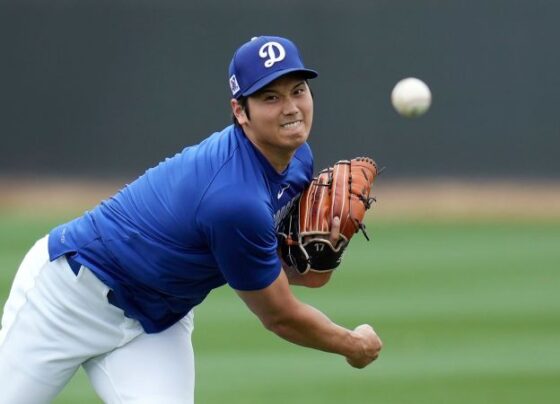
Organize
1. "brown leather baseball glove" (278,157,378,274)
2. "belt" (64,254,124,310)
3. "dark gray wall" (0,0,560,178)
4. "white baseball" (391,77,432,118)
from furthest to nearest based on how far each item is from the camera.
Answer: "dark gray wall" (0,0,560,178) → "white baseball" (391,77,432,118) → "brown leather baseball glove" (278,157,378,274) → "belt" (64,254,124,310)

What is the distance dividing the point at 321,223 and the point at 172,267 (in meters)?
0.77

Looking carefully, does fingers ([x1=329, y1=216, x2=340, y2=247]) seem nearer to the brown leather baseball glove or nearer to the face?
the brown leather baseball glove

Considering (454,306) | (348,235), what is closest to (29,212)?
(454,306)

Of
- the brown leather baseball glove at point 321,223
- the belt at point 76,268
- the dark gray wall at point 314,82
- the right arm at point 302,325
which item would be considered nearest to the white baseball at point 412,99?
the brown leather baseball glove at point 321,223

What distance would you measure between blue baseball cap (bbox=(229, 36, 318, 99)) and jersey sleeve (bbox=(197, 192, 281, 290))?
435 millimetres

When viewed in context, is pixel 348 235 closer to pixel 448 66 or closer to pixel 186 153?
pixel 186 153

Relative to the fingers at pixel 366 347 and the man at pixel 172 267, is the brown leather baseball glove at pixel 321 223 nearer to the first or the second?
the man at pixel 172 267

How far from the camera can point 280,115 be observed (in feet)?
13.8

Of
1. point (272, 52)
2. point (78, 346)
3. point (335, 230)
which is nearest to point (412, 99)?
point (335, 230)

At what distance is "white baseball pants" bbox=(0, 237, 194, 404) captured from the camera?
14.4ft

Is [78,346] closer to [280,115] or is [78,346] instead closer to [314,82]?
[280,115]

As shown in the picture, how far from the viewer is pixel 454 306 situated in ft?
30.1

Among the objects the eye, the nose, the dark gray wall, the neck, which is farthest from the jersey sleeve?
the dark gray wall

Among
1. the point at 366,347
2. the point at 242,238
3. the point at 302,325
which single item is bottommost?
the point at 366,347
